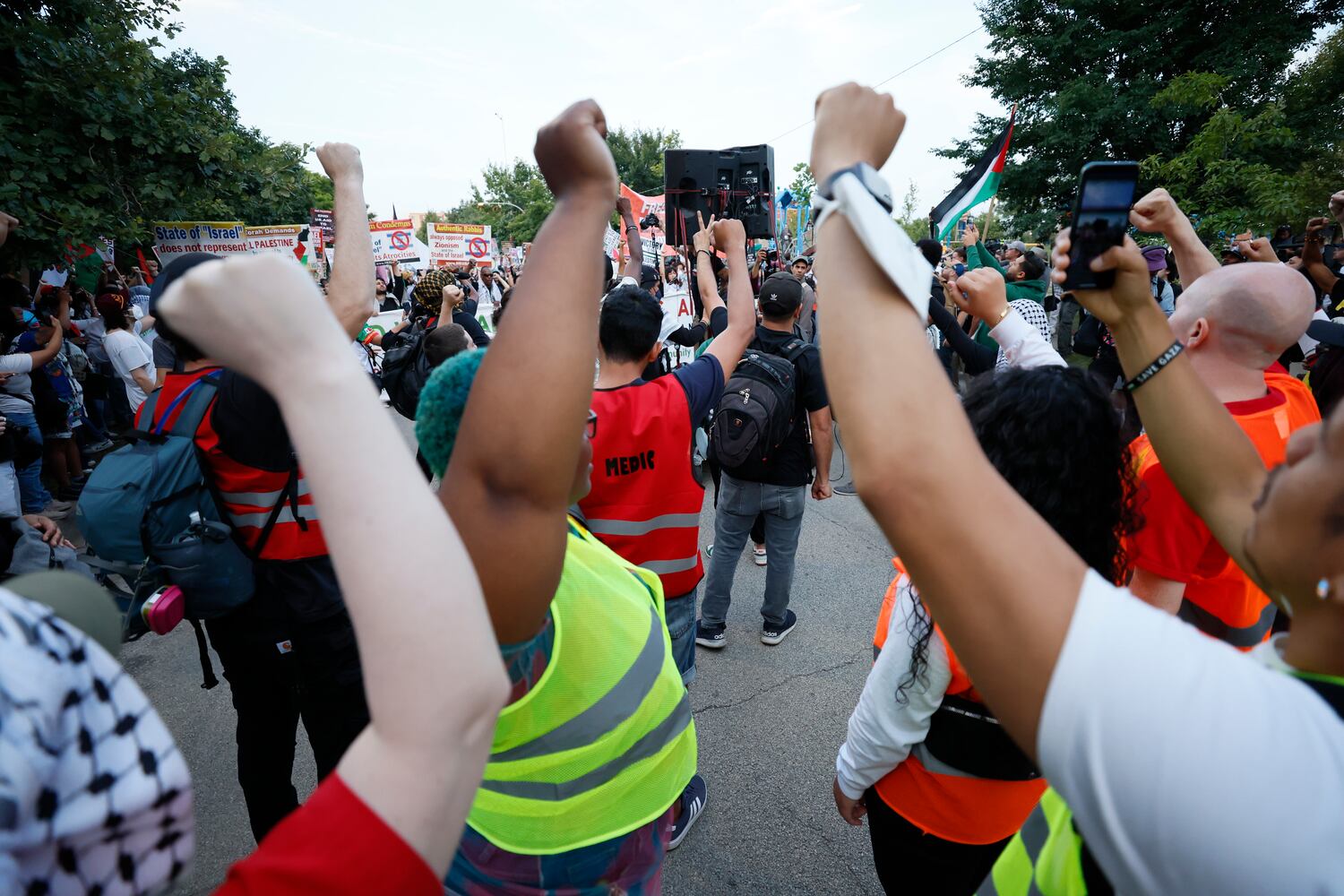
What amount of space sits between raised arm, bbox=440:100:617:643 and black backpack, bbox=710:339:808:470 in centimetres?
241

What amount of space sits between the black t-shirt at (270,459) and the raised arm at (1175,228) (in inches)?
94.8

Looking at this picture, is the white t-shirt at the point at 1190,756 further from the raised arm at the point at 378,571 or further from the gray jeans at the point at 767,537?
the gray jeans at the point at 767,537

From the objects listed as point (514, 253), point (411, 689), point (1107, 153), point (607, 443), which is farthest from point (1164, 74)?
point (411, 689)

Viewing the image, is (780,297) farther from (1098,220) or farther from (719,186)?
(1098,220)

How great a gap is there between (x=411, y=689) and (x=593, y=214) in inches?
25.9

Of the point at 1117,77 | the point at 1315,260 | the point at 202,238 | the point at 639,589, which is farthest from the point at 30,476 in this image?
the point at 1117,77

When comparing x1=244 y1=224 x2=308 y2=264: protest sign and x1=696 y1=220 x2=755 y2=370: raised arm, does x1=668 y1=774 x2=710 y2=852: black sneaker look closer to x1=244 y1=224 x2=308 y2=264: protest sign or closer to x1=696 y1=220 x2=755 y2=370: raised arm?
x1=696 y1=220 x2=755 y2=370: raised arm

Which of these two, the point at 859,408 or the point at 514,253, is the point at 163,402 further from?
the point at 514,253

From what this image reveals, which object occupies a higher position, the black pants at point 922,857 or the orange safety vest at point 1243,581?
the orange safety vest at point 1243,581

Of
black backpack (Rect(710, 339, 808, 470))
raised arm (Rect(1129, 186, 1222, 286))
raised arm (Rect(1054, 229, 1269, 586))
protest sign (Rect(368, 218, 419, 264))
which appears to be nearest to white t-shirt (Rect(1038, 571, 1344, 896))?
raised arm (Rect(1054, 229, 1269, 586))

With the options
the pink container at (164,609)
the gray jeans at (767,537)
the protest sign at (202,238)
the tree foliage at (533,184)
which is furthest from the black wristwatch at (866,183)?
the tree foliage at (533,184)

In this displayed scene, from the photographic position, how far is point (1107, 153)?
21344mm

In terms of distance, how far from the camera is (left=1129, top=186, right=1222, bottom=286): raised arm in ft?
6.43

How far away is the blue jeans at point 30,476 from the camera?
536 cm
